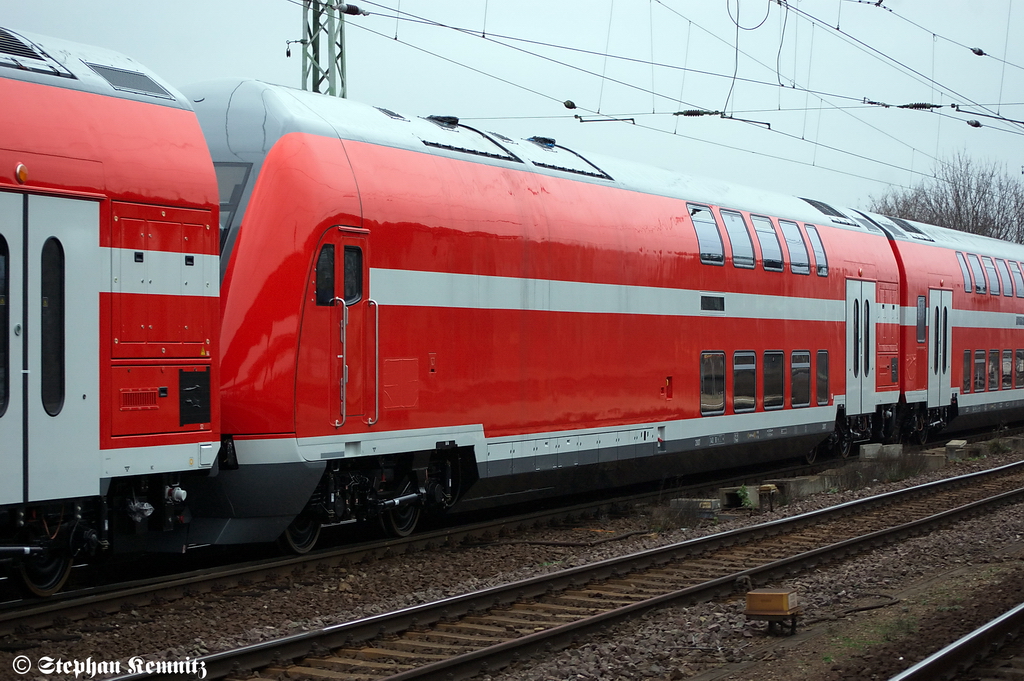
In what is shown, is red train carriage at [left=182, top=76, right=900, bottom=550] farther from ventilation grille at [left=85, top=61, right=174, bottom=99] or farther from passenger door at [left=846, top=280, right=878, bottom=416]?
passenger door at [left=846, top=280, right=878, bottom=416]

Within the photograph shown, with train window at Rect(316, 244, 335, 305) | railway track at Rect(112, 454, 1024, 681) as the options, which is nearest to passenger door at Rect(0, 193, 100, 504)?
railway track at Rect(112, 454, 1024, 681)

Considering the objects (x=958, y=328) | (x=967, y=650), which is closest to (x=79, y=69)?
(x=967, y=650)

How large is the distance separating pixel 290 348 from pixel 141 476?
1545mm

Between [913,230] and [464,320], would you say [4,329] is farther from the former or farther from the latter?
[913,230]

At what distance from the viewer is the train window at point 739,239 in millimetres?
14922

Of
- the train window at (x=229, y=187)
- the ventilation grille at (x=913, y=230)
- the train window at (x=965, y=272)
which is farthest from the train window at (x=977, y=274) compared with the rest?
the train window at (x=229, y=187)

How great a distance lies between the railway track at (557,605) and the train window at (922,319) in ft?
24.7

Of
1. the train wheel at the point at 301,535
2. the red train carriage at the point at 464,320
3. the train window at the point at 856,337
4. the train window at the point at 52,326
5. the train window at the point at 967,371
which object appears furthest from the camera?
the train window at the point at 967,371

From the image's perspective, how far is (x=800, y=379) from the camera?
1648cm

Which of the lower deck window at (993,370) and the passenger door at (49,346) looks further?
the lower deck window at (993,370)

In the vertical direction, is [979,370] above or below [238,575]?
above

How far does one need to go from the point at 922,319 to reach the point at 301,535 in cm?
1445

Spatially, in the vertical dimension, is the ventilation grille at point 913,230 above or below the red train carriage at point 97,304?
above

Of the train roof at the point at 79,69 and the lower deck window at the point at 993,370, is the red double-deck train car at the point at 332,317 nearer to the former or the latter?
the train roof at the point at 79,69
